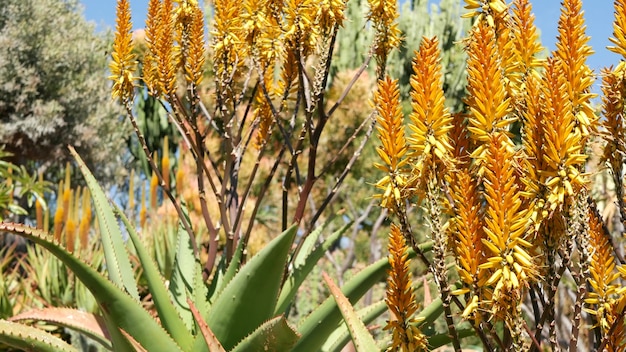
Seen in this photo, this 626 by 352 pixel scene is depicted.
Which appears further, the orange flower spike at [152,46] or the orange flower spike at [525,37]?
the orange flower spike at [152,46]

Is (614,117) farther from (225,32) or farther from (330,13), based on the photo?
(225,32)

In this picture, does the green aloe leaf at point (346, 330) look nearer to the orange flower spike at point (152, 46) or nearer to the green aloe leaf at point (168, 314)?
the green aloe leaf at point (168, 314)

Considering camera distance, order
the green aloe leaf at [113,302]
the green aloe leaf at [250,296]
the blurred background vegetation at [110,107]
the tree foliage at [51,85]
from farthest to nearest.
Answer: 1. the tree foliage at [51,85]
2. the blurred background vegetation at [110,107]
3. the green aloe leaf at [250,296]
4. the green aloe leaf at [113,302]

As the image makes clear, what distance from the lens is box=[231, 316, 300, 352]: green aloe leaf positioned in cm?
160

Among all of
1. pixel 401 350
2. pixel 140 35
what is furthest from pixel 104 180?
pixel 401 350

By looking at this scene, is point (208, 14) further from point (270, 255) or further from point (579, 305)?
point (579, 305)

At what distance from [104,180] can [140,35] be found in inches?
201

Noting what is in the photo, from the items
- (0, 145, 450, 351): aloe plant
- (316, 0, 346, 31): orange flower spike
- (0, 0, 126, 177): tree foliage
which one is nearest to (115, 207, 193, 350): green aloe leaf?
(0, 145, 450, 351): aloe plant

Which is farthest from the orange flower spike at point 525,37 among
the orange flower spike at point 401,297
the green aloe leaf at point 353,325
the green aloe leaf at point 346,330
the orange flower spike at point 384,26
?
the green aloe leaf at point 346,330

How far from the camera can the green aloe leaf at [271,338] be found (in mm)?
1596

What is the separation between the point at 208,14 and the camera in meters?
10.1

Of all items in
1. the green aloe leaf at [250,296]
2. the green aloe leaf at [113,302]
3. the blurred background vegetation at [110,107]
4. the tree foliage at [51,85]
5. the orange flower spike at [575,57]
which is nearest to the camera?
the orange flower spike at [575,57]

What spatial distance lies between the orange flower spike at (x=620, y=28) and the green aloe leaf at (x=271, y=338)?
92 centimetres

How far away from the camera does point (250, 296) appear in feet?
5.89
